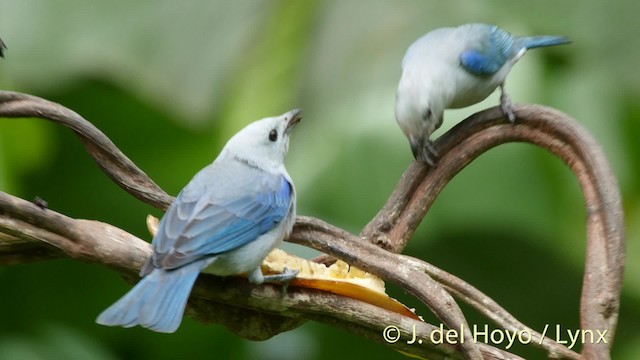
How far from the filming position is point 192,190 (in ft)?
5.99

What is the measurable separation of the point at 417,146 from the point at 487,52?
528 mm

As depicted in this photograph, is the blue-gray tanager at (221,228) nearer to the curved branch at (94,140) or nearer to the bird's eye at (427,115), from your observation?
the curved branch at (94,140)

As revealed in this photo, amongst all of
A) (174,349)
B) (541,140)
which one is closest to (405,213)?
(541,140)

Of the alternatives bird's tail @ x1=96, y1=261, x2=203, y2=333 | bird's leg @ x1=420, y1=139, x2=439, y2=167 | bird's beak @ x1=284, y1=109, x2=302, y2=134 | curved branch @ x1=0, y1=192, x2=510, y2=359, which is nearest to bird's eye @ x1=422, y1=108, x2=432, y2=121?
bird's leg @ x1=420, y1=139, x2=439, y2=167

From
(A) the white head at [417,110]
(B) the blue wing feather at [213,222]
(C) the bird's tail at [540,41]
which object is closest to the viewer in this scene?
(B) the blue wing feather at [213,222]

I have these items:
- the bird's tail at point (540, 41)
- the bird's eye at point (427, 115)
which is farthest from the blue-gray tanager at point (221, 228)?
the bird's tail at point (540, 41)

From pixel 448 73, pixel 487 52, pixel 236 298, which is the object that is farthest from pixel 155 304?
pixel 487 52

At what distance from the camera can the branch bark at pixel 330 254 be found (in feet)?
5.14

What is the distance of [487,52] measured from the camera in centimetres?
251

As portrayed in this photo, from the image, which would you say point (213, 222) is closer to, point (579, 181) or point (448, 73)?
point (579, 181)

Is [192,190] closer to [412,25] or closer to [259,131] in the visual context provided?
[259,131]

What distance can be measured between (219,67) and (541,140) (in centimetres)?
314

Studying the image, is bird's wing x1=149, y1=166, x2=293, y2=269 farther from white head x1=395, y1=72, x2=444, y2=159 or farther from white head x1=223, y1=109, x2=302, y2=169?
white head x1=395, y1=72, x2=444, y2=159

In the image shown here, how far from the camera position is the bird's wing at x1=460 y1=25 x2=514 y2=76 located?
8.06 ft
